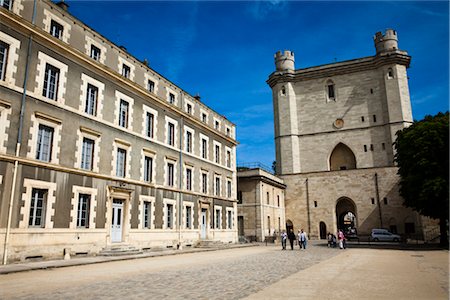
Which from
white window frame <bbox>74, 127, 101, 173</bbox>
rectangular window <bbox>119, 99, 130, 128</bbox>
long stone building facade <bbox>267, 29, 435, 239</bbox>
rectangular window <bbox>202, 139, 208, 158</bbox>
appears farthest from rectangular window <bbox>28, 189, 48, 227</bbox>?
long stone building facade <bbox>267, 29, 435, 239</bbox>

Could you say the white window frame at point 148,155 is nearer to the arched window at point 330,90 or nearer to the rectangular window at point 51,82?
the rectangular window at point 51,82

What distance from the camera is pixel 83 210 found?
57.6 ft

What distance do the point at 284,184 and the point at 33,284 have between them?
132ft

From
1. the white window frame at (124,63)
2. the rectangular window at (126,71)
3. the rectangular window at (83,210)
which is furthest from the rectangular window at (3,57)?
the rectangular window at (126,71)

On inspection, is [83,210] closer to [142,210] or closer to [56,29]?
[142,210]

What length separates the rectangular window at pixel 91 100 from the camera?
18816mm

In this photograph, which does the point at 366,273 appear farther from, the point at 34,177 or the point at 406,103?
the point at 406,103

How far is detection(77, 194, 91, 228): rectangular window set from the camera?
680 inches

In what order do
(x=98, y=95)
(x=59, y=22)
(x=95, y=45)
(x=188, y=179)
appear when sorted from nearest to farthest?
(x=59, y=22), (x=98, y=95), (x=95, y=45), (x=188, y=179)

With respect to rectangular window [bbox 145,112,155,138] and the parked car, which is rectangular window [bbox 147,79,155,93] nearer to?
rectangular window [bbox 145,112,155,138]

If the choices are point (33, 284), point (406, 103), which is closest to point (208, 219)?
point (33, 284)

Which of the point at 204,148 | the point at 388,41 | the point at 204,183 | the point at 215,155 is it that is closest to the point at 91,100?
the point at 204,148

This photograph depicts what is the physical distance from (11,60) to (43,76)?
160cm

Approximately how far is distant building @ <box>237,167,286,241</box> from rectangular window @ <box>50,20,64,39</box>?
83.1 ft
